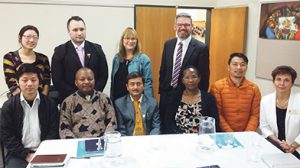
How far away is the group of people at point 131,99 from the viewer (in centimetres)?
222

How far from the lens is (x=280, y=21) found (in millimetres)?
3682

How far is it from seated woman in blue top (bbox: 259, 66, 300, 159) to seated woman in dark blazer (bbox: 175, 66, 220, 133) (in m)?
0.43

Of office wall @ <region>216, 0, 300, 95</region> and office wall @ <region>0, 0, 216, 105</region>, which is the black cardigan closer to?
office wall @ <region>0, 0, 216, 105</region>

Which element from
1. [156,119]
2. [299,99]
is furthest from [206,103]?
[299,99]

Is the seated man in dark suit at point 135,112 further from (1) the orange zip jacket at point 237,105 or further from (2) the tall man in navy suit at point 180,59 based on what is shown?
(1) the orange zip jacket at point 237,105

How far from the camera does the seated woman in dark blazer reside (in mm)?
2455

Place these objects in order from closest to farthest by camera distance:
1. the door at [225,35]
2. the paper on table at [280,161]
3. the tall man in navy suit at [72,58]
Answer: the paper on table at [280,161] < the tall man in navy suit at [72,58] < the door at [225,35]

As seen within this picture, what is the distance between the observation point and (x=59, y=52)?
2701mm

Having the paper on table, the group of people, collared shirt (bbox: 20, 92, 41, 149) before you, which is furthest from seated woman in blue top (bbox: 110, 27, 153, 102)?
the paper on table

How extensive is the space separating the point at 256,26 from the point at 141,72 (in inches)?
83.6

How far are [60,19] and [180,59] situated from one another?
2011mm

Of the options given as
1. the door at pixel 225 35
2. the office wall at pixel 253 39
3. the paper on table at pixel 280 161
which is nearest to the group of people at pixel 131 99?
the paper on table at pixel 280 161

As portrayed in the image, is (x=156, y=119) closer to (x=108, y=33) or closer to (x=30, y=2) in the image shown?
(x=108, y=33)

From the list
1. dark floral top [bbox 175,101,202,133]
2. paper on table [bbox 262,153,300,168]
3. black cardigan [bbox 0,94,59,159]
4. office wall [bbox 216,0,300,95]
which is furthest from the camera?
office wall [bbox 216,0,300,95]
